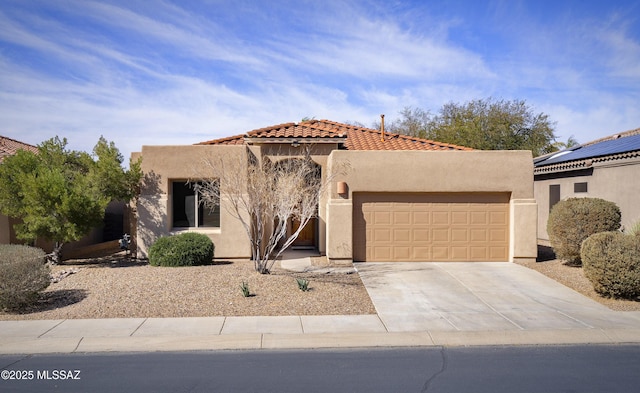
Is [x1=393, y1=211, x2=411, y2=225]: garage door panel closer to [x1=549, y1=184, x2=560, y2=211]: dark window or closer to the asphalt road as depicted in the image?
the asphalt road

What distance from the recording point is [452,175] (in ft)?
47.0

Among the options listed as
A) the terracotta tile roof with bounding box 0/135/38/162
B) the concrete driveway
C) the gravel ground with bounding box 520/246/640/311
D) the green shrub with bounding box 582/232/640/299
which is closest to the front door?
the concrete driveway

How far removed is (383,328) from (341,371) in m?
2.06

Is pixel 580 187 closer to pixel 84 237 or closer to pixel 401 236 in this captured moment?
pixel 401 236

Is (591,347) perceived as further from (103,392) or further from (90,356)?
(90,356)

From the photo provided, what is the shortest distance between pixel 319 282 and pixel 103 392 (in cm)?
603

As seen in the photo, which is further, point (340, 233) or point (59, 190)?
point (340, 233)

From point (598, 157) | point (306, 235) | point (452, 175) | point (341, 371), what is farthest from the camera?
point (306, 235)

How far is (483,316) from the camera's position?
917 cm

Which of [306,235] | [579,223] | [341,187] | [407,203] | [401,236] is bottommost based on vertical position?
[306,235]

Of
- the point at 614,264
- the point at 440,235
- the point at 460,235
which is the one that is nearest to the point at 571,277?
the point at 614,264

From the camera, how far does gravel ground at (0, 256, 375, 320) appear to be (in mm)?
9273

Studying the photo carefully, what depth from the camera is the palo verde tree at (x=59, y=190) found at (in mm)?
12461

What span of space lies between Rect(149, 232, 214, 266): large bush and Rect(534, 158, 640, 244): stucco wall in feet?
43.3
